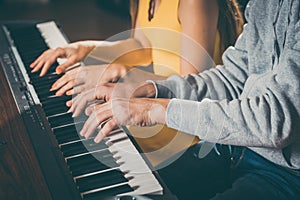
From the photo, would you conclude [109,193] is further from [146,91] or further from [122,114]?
[146,91]

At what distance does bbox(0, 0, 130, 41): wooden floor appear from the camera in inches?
118

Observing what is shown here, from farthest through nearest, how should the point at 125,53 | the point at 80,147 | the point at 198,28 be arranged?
1. the point at 125,53
2. the point at 198,28
3. the point at 80,147

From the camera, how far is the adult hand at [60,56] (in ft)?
4.74

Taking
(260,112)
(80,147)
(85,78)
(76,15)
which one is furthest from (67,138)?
(76,15)

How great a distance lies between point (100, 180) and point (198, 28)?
524mm

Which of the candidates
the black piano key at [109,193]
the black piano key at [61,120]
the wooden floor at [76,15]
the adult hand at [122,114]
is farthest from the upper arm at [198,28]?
the wooden floor at [76,15]

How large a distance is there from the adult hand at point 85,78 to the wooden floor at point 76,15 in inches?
59.5

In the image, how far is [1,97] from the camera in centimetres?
132

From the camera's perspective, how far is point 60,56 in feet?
4.92

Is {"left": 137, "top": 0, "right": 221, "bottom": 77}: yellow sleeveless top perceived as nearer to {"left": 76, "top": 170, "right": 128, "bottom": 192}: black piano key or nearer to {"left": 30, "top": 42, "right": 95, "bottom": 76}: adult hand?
{"left": 30, "top": 42, "right": 95, "bottom": 76}: adult hand

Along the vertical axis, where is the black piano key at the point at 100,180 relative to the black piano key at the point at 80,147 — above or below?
below

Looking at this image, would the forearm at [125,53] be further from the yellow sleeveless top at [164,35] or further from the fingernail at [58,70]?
the fingernail at [58,70]

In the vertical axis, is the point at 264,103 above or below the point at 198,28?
below

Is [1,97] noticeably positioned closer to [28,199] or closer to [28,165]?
[28,165]
